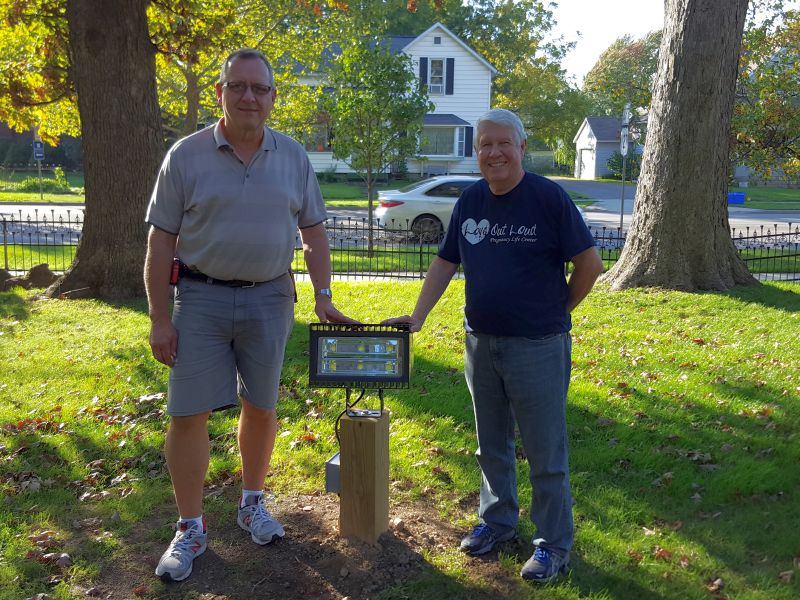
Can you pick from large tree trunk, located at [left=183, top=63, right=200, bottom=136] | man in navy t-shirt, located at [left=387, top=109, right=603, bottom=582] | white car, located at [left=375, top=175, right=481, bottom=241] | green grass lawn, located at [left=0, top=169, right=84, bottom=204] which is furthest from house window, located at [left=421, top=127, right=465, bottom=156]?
man in navy t-shirt, located at [left=387, top=109, right=603, bottom=582]

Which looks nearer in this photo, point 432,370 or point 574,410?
point 574,410

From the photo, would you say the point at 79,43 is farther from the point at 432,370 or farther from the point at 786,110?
the point at 786,110

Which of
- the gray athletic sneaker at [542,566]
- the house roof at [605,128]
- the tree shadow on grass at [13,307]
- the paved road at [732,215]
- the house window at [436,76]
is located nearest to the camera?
the gray athletic sneaker at [542,566]

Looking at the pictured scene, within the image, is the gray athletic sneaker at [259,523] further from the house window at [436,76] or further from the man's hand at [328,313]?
the house window at [436,76]

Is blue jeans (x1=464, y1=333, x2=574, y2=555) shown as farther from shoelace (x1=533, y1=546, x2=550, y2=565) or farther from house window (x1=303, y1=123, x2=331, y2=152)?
house window (x1=303, y1=123, x2=331, y2=152)

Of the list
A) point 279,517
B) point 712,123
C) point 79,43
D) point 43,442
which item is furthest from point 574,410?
point 79,43

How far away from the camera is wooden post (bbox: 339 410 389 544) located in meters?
3.70

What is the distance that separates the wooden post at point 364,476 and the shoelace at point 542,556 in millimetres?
760

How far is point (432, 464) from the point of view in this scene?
495 cm

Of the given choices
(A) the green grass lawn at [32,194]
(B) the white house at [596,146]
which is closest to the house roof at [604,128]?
(B) the white house at [596,146]

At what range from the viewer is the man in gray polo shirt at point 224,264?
3324mm

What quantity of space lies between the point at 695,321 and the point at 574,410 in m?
3.25

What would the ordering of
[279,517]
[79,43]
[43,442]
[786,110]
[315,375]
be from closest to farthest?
[315,375] → [279,517] → [43,442] → [79,43] → [786,110]

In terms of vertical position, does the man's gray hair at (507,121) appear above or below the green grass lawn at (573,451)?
above
